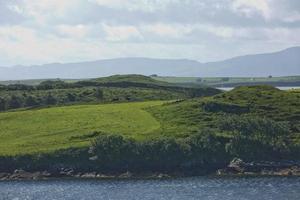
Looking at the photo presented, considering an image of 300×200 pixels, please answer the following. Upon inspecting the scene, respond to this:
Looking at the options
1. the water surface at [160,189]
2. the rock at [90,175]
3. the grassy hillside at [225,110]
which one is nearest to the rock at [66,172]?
the rock at [90,175]

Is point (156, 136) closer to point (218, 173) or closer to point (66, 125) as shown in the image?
point (218, 173)

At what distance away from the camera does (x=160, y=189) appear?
115 metres

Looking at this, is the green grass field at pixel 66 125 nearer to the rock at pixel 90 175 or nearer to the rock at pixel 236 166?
the rock at pixel 90 175

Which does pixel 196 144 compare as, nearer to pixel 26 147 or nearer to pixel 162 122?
pixel 162 122

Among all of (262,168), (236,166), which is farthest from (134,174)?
(262,168)

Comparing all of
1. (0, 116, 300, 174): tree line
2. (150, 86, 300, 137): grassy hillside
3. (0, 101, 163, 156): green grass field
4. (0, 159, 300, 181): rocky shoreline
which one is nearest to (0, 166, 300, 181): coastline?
(0, 159, 300, 181): rocky shoreline

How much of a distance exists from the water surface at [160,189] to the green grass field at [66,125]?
55.9ft

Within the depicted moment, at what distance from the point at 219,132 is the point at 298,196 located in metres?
45.8

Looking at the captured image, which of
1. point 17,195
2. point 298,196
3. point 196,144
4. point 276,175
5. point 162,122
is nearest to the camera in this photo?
point 298,196

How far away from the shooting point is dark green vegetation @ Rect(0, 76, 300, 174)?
13788 cm

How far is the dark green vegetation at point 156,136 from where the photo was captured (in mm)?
137875

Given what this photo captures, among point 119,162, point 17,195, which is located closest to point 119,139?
point 119,162

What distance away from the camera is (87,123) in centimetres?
16375

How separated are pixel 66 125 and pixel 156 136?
29.1 m
